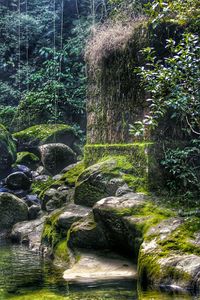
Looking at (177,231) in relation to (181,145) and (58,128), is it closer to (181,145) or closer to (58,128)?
(181,145)

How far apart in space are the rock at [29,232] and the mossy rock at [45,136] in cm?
687

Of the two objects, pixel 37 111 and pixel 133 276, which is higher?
pixel 37 111

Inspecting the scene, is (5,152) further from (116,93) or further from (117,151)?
(117,151)

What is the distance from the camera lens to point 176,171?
862 centimetres

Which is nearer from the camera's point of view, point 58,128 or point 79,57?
point 58,128

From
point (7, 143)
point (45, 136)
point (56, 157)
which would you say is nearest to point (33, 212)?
point (7, 143)

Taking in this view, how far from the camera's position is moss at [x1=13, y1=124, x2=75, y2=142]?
18.9 metres

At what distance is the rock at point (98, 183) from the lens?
9.11 m

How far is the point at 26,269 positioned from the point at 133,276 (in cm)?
216

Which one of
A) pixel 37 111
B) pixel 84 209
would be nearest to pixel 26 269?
pixel 84 209

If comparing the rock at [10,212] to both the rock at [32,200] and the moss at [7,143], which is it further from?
the moss at [7,143]

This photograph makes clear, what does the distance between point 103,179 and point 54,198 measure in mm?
2869

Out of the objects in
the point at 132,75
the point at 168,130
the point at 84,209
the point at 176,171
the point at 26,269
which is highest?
the point at 132,75

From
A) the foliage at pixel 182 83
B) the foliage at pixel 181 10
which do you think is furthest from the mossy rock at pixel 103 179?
the foliage at pixel 181 10
